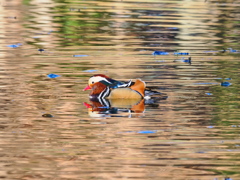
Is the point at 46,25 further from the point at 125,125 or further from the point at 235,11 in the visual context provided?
the point at 125,125

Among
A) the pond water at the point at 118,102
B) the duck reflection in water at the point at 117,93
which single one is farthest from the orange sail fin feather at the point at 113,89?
the pond water at the point at 118,102

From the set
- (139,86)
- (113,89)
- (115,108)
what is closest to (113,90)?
(113,89)

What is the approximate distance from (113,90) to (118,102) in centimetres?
23

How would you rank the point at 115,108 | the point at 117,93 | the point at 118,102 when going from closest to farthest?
the point at 115,108, the point at 118,102, the point at 117,93

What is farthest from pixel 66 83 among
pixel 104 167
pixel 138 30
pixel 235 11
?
pixel 235 11

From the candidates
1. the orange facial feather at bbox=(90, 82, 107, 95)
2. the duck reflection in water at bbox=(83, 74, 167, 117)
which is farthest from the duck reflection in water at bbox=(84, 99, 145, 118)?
the orange facial feather at bbox=(90, 82, 107, 95)

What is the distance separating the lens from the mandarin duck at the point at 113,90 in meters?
11.2

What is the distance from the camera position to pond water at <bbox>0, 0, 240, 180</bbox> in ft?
25.9

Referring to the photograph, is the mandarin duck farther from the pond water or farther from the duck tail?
the pond water

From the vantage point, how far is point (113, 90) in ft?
36.8

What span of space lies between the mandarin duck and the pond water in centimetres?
23

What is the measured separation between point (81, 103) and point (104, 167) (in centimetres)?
327

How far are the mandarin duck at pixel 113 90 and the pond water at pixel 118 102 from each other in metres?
0.23

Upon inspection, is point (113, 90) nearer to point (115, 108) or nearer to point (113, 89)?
point (113, 89)
